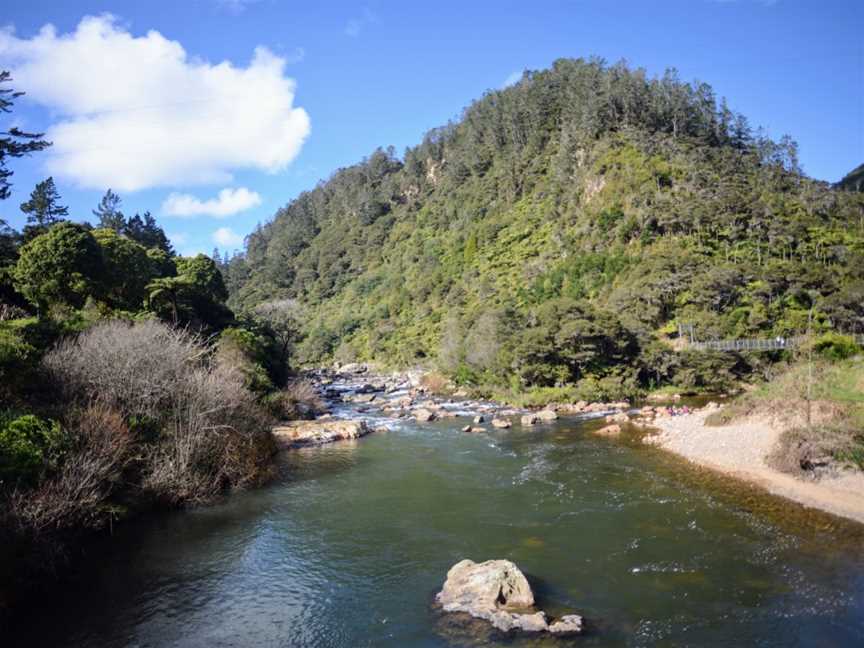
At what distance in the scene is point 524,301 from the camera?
8188 cm

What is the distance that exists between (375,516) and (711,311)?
5271cm

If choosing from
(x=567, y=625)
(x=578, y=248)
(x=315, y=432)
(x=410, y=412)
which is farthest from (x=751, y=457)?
(x=578, y=248)

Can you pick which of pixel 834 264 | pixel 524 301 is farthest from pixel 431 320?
pixel 834 264

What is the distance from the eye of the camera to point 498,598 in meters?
15.3

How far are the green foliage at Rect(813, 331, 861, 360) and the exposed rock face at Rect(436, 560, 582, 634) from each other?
4955 cm

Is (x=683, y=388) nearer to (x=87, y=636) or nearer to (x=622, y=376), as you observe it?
(x=622, y=376)

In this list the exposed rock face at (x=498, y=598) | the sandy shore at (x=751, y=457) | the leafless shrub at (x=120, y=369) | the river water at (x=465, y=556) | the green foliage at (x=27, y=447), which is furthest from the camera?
the leafless shrub at (x=120, y=369)

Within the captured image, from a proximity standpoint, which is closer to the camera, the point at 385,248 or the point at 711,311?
the point at 711,311

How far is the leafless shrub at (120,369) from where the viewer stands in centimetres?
2481

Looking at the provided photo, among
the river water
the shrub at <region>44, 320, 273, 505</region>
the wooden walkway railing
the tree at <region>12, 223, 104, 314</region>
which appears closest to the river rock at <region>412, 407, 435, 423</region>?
the river water

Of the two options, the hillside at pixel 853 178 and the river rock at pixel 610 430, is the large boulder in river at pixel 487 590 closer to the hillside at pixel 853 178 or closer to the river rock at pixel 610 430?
the river rock at pixel 610 430

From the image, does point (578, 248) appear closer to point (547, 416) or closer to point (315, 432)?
point (547, 416)

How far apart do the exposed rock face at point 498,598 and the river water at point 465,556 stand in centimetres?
45

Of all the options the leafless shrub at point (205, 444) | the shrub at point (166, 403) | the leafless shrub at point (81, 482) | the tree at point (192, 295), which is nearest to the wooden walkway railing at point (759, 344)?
the leafless shrub at point (205, 444)
